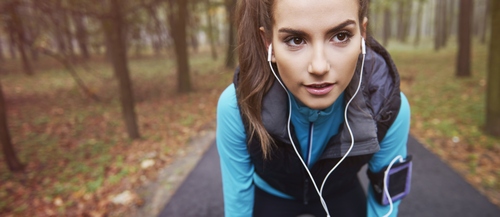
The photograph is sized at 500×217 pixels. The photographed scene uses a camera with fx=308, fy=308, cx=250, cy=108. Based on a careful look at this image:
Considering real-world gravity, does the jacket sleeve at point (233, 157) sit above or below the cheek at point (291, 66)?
below

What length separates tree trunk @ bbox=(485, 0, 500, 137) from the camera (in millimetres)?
4562

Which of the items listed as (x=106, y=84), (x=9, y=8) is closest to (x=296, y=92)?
(x=9, y=8)

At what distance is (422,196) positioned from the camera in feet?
11.4

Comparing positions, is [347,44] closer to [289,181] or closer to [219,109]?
[219,109]

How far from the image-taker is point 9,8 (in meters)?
4.56

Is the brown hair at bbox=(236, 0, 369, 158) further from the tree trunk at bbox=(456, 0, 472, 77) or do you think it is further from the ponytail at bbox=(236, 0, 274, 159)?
the tree trunk at bbox=(456, 0, 472, 77)

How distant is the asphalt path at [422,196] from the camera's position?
10.5 feet

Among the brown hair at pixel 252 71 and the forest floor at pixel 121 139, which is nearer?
the brown hair at pixel 252 71

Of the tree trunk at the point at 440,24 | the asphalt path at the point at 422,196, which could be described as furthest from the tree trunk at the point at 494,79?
the tree trunk at the point at 440,24

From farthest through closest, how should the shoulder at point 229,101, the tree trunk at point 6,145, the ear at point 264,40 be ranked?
the tree trunk at point 6,145 < the shoulder at point 229,101 < the ear at point 264,40

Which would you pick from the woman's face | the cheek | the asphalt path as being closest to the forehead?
the woman's face

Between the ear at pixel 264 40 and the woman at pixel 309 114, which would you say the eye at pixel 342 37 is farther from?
the ear at pixel 264 40

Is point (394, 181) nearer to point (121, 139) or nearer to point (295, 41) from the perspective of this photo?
point (295, 41)

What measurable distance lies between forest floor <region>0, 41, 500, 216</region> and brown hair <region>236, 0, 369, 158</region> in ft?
1.74
